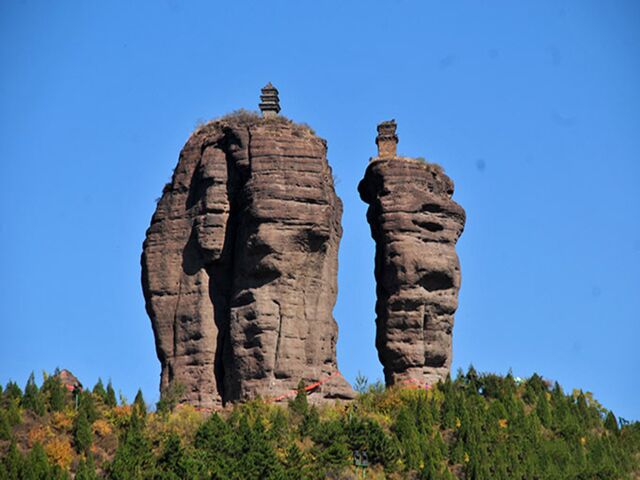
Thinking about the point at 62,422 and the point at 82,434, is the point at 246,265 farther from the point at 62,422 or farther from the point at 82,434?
the point at 82,434

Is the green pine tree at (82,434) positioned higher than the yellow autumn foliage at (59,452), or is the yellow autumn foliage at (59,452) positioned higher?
the green pine tree at (82,434)

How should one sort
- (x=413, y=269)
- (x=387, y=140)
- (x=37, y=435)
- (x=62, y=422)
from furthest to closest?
(x=387, y=140) < (x=413, y=269) < (x=62, y=422) < (x=37, y=435)

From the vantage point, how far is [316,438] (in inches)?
2800

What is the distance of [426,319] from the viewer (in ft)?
255

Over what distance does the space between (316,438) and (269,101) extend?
14.1 m

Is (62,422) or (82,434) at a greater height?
(62,422)

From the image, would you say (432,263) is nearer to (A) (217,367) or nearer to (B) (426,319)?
(B) (426,319)

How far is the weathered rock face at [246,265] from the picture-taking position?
73.9 m

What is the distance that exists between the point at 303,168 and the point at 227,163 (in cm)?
310

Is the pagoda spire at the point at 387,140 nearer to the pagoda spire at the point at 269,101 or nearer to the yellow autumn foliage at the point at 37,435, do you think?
the pagoda spire at the point at 269,101

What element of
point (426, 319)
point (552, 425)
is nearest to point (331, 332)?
point (426, 319)

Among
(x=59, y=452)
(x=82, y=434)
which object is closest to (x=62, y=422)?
(x=82, y=434)

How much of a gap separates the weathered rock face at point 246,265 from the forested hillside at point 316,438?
1547 millimetres

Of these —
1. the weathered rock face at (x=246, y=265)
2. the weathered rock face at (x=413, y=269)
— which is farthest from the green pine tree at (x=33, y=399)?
the weathered rock face at (x=413, y=269)
